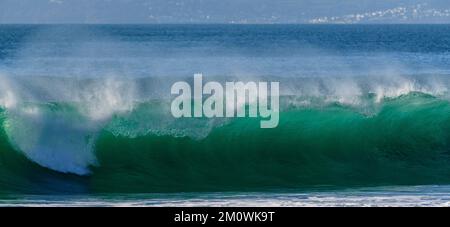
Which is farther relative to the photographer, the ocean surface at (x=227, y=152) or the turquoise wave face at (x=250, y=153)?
the turquoise wave face at (x=250, y=153)

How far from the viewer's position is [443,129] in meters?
19.0

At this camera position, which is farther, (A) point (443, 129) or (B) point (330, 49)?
(B) point (330, 49)

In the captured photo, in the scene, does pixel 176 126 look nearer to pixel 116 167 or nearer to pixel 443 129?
pixel 116 167

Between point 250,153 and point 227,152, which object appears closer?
point 227,152

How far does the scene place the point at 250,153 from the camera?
1758cm

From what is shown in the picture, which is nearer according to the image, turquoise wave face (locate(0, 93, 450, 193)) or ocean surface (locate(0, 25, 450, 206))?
ocean surface (locate(0, 25, 450, 206))

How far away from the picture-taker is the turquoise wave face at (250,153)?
15766mm

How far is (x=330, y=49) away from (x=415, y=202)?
59083 millimetres

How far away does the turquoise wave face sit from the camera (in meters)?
15.8
